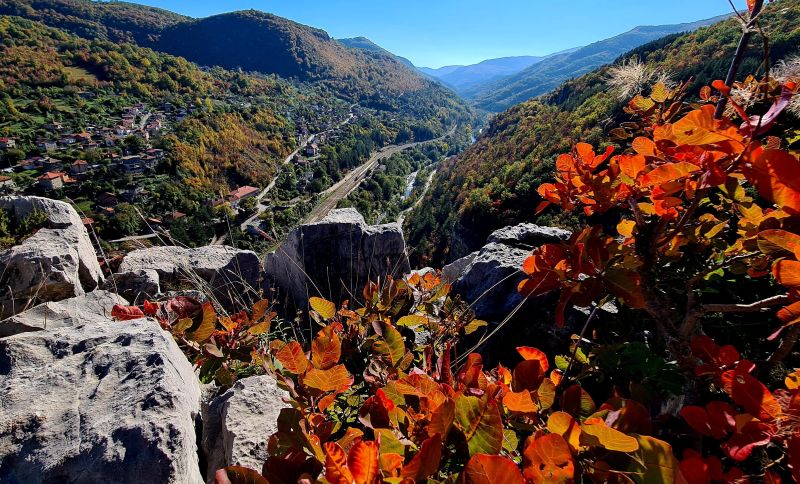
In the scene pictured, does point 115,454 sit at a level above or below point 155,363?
below

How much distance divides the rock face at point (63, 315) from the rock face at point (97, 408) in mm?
433

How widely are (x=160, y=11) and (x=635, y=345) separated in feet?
743

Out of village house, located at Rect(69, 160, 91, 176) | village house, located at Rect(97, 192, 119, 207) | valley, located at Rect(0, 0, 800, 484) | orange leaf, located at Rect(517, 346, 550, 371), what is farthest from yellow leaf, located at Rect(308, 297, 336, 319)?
village house, located at Rect(69, 160, 91, 176)

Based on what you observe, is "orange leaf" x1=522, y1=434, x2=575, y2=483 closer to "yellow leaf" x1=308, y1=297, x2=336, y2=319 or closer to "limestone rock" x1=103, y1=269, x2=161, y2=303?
"yellow leaf" x1=308, y1=297, x2=336, y2=319

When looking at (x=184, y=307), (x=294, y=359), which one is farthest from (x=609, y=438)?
(x=184, y=307)

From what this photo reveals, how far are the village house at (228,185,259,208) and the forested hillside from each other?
77.8 feet

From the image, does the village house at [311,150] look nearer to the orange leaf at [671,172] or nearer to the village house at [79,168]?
the village house at [79,168]

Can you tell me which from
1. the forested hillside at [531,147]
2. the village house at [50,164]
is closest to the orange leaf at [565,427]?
the forested hillside at [531,147]

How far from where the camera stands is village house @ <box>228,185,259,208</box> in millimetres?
49544

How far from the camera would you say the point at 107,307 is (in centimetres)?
260

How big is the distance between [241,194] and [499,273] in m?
55.1

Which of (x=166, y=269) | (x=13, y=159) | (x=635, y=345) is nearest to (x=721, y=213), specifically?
(x=635, y=345)

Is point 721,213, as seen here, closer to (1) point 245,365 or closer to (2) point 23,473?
(1) point 245,365

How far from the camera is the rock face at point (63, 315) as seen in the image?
6.84ft
